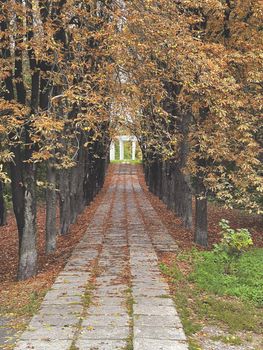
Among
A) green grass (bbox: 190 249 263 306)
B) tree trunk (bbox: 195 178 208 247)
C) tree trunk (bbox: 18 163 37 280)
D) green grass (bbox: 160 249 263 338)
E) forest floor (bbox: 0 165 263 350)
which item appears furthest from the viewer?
tree trunk (bbox: 195 178 208 247)

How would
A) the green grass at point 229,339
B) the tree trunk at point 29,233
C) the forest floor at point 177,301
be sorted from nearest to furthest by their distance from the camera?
the green grass at point 229,339 → the forest floor at point 177,301 → the tree trunk at point 29,233

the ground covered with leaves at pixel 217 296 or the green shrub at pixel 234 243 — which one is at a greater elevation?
the green shrub at pixel 234 243

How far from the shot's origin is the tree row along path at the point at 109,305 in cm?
549

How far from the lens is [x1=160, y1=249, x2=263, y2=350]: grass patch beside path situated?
6.23 m

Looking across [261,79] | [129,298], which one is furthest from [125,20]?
[129,298]

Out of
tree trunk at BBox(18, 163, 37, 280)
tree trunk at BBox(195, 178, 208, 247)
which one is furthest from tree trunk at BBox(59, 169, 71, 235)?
tree trunk at BBox(18, 163, 37, 280)

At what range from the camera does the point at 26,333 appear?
5.79m

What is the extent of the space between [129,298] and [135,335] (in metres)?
1.59

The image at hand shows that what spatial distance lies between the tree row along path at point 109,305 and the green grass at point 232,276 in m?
0.88

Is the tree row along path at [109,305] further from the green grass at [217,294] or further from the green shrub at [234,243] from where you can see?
the green shrub at [234,243]

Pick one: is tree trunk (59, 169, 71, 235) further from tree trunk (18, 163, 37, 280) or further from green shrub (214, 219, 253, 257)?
green shrub (214, 219, 253, 257)

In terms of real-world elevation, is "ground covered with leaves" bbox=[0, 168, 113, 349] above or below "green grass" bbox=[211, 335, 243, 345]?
below

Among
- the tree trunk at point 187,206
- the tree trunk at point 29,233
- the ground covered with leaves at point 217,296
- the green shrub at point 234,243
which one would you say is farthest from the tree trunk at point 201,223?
the tree trunk at point 29,233

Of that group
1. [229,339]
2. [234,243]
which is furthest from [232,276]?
[229,339]
